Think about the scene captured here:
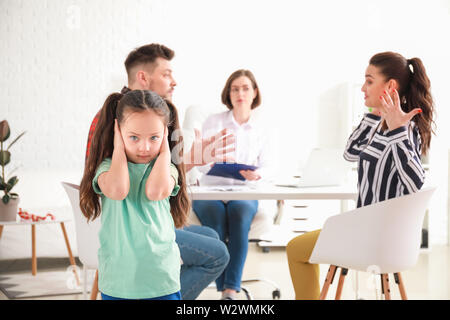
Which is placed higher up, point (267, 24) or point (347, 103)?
point (267, 24)

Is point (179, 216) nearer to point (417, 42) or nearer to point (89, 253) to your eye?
point (89, 253)

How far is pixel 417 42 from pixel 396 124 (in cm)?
263

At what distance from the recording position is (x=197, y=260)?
67.1 inches

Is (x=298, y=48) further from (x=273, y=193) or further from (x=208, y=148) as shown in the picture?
(x=208, y=148)

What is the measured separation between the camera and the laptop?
209 centimetres

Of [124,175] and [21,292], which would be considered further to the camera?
[21,292]

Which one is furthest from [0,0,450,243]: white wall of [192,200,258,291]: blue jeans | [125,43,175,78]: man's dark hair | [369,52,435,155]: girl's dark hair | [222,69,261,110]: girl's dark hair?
[369,52,435,155]: girl's dark hair

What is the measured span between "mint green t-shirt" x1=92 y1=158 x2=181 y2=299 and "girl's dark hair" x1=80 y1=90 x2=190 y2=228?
56 mm

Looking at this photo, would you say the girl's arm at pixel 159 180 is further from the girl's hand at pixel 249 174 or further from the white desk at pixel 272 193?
the girl's hand at pixel 249 174

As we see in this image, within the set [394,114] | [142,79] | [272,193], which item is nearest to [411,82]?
[394,114]

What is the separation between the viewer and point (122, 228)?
1149 millimetres

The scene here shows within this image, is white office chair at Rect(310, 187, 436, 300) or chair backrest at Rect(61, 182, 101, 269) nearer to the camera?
white office chair at Rect(310, 187, 436, 300)

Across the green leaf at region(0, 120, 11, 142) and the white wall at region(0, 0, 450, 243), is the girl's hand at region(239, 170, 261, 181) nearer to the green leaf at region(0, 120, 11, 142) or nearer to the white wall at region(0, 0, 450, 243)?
the green leaf at region(0, 120, 11, 142)

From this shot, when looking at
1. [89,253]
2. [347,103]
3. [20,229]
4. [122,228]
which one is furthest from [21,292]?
[347,103]
